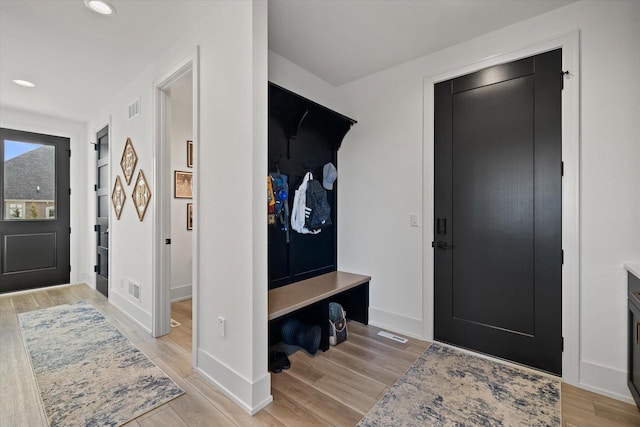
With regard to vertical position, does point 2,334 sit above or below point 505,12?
below

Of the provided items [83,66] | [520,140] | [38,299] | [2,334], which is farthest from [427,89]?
[38,299]

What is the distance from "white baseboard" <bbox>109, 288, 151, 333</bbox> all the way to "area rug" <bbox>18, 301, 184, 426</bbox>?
0.21 meters

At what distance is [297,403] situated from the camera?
1.83m

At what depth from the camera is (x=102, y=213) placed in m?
4.17

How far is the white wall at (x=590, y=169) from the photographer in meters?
1.87

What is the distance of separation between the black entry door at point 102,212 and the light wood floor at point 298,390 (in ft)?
3.99

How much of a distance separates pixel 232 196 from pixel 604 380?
2.70 meters

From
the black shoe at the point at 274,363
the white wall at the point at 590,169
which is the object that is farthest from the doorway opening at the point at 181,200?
the white wall at the point at 590,169

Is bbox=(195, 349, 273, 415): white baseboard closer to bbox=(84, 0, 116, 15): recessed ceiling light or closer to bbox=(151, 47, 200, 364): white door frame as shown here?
bbox=(151, 47, 200, 364): white door frame

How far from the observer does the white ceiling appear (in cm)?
205

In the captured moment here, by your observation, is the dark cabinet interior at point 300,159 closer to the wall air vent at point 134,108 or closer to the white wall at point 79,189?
the wall air vent at point 134,108

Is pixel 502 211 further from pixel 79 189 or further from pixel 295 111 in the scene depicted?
pixel 79 189

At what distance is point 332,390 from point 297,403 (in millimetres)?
263

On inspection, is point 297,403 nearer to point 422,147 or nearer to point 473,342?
point 473,342
